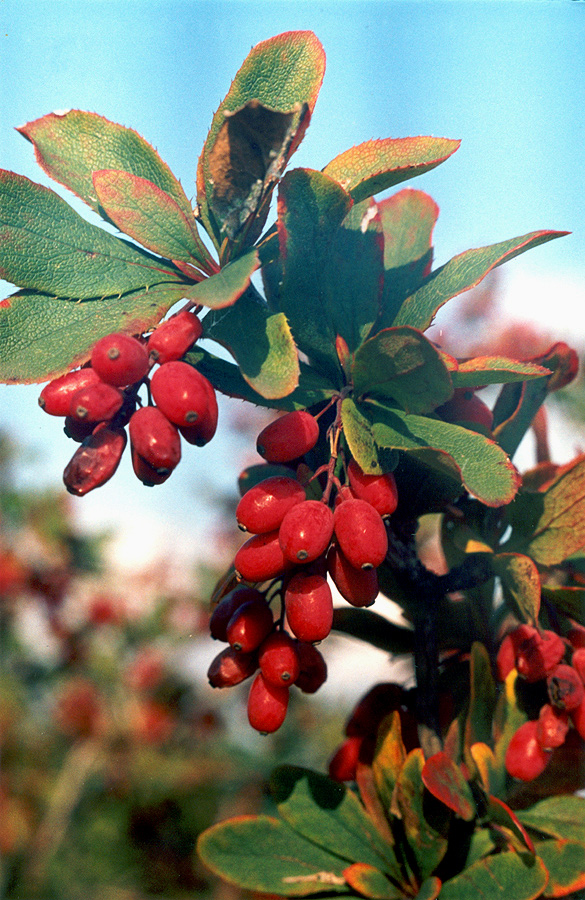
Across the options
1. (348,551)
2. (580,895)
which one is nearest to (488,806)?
(580,895)

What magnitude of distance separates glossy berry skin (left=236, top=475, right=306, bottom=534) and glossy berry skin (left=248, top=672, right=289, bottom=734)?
0.36 ft

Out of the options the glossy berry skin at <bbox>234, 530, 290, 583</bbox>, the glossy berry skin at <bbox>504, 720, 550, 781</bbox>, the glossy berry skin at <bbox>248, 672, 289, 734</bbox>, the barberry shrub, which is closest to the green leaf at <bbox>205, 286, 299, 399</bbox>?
the barberry shrub

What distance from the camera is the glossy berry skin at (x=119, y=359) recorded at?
1.23 feet

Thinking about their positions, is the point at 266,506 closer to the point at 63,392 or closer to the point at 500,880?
the point at 63,392

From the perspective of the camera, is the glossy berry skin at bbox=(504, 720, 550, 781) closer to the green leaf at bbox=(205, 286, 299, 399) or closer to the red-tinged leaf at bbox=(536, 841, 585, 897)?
the red-tinged leaf at bbox=(536, 841, 585, 897)

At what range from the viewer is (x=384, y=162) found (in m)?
0.45

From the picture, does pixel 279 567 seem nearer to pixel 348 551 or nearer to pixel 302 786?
pixel 348 551

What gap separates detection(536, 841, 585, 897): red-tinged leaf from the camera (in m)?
0.45

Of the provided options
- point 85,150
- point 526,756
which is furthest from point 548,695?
point 85,150

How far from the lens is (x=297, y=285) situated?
44cm

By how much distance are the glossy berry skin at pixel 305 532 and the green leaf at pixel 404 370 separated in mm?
87

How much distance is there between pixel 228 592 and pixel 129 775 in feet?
4.24

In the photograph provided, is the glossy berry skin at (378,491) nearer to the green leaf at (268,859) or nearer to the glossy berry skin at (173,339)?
the glossy berry skin at (173,339)

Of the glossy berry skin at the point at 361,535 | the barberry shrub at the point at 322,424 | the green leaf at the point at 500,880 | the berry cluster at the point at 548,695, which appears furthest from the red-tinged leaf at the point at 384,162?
the green leaf at the point at 500,880
